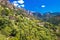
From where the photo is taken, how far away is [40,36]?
361 ft

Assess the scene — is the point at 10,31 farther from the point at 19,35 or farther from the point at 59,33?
the point at 59,33

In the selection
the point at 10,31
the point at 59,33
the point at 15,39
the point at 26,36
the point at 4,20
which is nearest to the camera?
the point at 15,39

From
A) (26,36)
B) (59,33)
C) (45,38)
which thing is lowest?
(59,33)

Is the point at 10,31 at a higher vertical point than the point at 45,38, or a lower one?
higher

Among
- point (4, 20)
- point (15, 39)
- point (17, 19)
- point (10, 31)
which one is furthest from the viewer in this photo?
point (17, 19)

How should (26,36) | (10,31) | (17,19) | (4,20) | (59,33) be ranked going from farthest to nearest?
(59,33) → (17,19) → (4,20) → (10,31) → (26,36)

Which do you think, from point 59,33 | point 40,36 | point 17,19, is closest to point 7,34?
point 40,36

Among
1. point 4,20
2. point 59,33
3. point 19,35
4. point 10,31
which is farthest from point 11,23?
point 59,33

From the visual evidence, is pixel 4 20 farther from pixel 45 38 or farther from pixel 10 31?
pixel 45 38

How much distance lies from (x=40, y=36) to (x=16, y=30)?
1691 cm

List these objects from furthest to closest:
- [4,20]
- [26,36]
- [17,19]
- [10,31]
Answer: [17,19], [4,20], [10,31], [26,36]

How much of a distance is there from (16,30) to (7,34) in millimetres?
6917

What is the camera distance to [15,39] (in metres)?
84.0

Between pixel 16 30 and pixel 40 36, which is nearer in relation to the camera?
pixel 16 30
